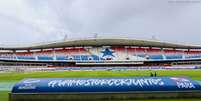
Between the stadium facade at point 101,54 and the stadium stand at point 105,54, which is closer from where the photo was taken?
the stadium facade at point 101,54

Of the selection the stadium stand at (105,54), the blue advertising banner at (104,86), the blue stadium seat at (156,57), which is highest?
the stadium stand at (105,54)

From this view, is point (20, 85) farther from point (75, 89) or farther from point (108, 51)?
point (108, 51)

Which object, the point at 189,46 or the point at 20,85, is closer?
the point at 20,85

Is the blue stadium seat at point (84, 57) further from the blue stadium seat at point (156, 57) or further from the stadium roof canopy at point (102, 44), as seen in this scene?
the blue stadium seat at point (156, 57)

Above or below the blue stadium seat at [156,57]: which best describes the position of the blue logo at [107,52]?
above

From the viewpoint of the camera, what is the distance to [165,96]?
13273 millimetres

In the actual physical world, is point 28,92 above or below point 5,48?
below

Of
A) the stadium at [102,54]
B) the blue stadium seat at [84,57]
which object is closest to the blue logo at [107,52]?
the stadium at [102,54]

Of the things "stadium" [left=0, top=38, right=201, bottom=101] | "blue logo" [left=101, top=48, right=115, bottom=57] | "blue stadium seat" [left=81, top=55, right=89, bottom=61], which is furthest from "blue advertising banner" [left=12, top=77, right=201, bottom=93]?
"blue logo" [left=101, top=48, right=115, bottom=57]

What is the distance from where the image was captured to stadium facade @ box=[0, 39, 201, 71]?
365ft

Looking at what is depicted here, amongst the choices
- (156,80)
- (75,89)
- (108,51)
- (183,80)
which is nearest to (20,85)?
(75,89)

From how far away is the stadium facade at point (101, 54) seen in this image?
111 m

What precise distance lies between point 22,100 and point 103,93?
3342mm

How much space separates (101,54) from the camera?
372ft
